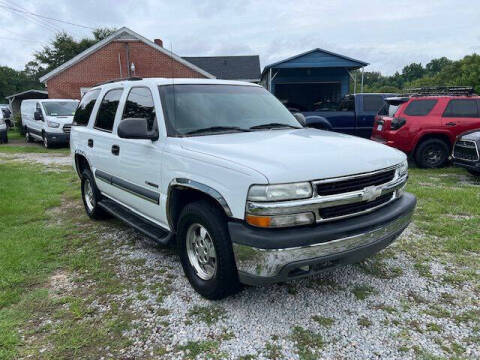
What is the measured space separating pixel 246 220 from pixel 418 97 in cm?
795

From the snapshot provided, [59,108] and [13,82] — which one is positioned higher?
[13,82]

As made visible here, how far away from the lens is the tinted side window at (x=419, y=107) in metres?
8.68

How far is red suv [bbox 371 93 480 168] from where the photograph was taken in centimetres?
854

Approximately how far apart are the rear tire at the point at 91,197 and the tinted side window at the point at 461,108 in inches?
314

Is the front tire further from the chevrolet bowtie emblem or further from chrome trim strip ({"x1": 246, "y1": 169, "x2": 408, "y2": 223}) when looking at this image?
the chevrolet bowtie emblem

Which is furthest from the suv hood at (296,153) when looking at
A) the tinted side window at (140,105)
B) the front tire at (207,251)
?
the tinted side window at (140,105)

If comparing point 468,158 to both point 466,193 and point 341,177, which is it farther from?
point 341,177

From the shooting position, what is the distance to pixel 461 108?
338 inches

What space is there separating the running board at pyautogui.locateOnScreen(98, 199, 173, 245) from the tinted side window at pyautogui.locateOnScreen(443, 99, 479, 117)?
7827 millimetres

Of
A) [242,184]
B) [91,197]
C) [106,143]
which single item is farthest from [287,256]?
[91,197]

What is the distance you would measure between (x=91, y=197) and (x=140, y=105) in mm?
2274

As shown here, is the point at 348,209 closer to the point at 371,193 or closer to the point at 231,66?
the point at 371,193

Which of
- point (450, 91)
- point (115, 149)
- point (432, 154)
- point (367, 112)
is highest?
point (450, 91)

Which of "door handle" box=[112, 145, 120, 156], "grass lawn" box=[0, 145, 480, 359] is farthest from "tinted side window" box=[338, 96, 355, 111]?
"door handle" box=[112, 145, 120, 156]
